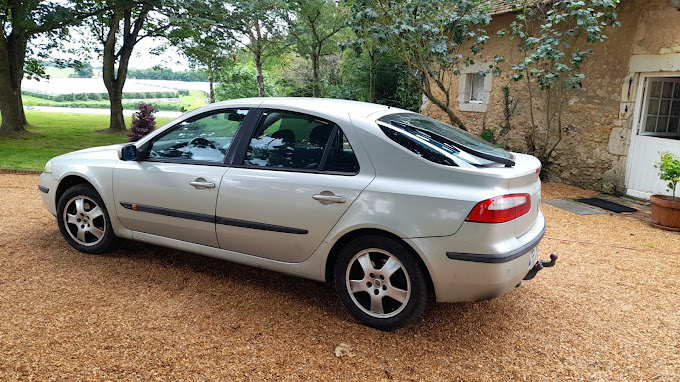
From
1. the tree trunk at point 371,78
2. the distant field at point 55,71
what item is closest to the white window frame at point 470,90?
the tree trunk at point 371,78

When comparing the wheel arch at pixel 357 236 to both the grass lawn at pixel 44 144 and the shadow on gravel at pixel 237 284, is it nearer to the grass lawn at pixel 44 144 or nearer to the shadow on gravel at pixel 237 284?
the shadow on gravel at pixel 237 284

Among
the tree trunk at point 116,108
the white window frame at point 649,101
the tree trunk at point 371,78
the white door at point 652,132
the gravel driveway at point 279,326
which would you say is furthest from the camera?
the tree trunk at point 116,108

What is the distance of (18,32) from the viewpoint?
1380cm

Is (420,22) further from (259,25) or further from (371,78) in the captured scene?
(259,25)

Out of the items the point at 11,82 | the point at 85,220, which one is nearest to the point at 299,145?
the point at 85,220

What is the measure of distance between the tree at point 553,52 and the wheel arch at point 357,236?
20.3 ft

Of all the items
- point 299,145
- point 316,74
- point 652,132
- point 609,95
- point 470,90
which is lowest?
point 299,145

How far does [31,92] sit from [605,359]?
33339 millimetres

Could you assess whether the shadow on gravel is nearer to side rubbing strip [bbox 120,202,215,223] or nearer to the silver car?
the silver car

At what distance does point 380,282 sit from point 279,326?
747 millimetres

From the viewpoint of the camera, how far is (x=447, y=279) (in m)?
2.97

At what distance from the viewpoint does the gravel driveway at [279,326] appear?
278 cm

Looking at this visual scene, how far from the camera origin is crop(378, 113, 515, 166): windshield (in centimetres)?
321

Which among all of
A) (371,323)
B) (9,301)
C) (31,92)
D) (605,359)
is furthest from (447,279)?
(31,92)
